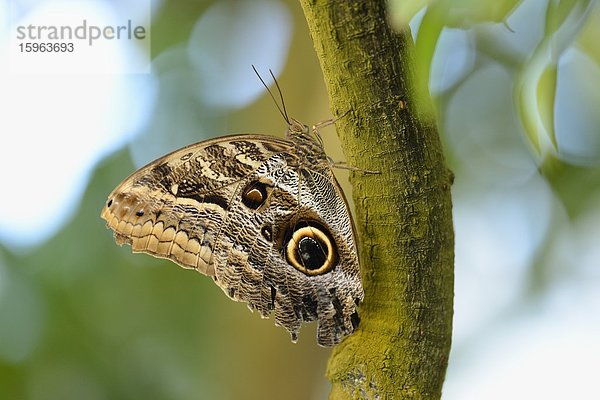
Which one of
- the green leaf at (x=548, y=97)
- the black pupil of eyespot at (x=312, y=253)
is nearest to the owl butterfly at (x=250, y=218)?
the black pupil of eyespot at (x=312, y=253)

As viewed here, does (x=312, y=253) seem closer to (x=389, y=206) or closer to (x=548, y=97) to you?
(x=389, y=206)

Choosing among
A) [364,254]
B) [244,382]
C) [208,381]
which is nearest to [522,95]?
[364,254]

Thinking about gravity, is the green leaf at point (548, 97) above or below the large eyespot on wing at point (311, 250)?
above

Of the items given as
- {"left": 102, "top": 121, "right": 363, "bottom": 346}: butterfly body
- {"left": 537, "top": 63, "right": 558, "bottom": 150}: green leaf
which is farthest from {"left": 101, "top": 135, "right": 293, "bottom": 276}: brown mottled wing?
{"left": 537, "top": 63, "right": 558, "bottom": 150}: green leaf

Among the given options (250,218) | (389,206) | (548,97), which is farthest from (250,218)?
(548,97)

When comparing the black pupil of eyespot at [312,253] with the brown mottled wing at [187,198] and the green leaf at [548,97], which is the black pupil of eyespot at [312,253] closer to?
the brown mottled wing at [187,198]

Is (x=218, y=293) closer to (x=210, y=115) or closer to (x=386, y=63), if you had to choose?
(x=210, y=115)

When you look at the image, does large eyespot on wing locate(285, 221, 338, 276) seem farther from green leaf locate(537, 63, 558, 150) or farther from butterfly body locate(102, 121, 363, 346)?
green leaf locate(537, 63, 558, 150)
